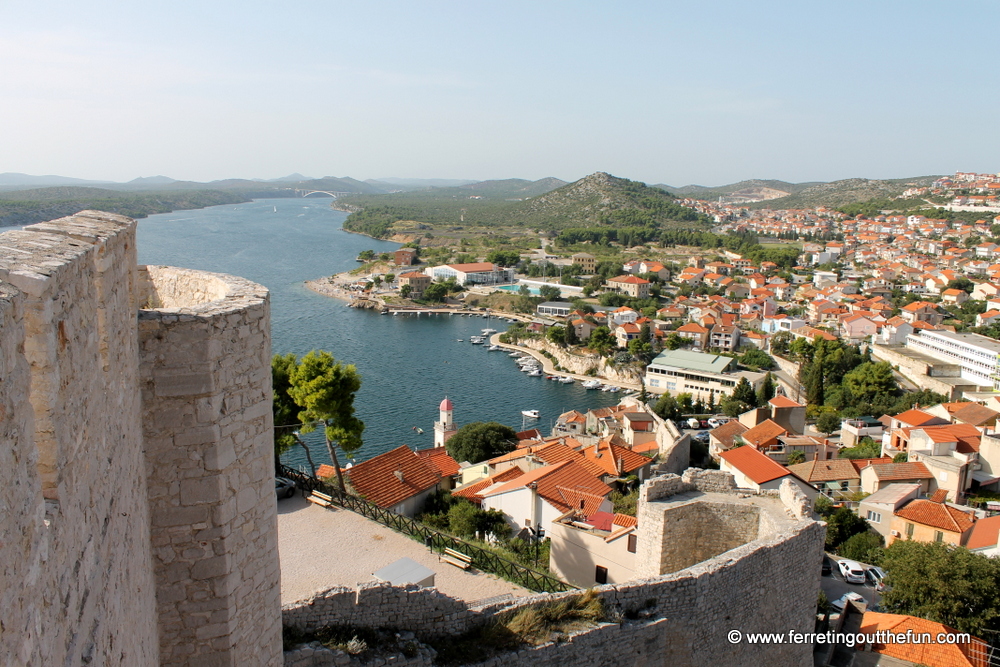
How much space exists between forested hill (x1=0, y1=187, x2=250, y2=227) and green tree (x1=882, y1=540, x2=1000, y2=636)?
12.7m

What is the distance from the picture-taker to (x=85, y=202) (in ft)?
263

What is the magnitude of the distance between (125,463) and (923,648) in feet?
29.7

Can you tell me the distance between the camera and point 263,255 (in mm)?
79125

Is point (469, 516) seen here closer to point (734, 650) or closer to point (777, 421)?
point (734, 650)

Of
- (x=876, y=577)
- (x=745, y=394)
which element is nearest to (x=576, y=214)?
(x=745, y=394)

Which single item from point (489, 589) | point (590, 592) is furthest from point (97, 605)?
point (489, 589)

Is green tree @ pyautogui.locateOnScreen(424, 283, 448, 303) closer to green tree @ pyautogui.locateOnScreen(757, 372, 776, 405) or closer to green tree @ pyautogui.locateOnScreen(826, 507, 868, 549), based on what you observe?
green tree @ pyautogui.locateOnScreen(757, 372, 776, 405)

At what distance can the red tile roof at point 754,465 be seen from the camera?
1573cm

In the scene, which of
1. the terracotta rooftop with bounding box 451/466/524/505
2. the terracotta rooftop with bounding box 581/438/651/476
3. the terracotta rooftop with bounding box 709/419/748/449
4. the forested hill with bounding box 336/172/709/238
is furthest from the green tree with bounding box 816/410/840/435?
the forested hill with bounding box 336/172/709/238

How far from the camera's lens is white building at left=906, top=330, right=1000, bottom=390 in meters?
37.5

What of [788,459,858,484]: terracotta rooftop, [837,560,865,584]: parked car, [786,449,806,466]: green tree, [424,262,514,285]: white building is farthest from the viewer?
[424,262,514,285]: white building

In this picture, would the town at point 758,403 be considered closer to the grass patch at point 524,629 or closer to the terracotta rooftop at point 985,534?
the terracotta rooftop at point 985,534

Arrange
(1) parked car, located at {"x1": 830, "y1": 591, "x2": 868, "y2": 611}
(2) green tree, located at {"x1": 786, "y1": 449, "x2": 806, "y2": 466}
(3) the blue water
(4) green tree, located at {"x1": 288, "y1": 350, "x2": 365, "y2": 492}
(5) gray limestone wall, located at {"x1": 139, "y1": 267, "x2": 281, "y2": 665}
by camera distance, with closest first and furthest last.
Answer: (5) gray limestone wall, located at {"x1": 139, "y1": 267, "x2": 281, "y2": 665} → (4) green tree, located at {"x1": 288, "y1": 350, "x2": 365, "y2": 492} → (1) parked car, located at {"x1": 830, "y1": 591, "x2": 868, "y2": 611} → (2) green tree, located at {"x1": 786, "y1": 449, "x2": 806, "y2": 466} → (3) the blue water

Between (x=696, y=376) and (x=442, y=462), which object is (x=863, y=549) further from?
(x=696, y=376)
